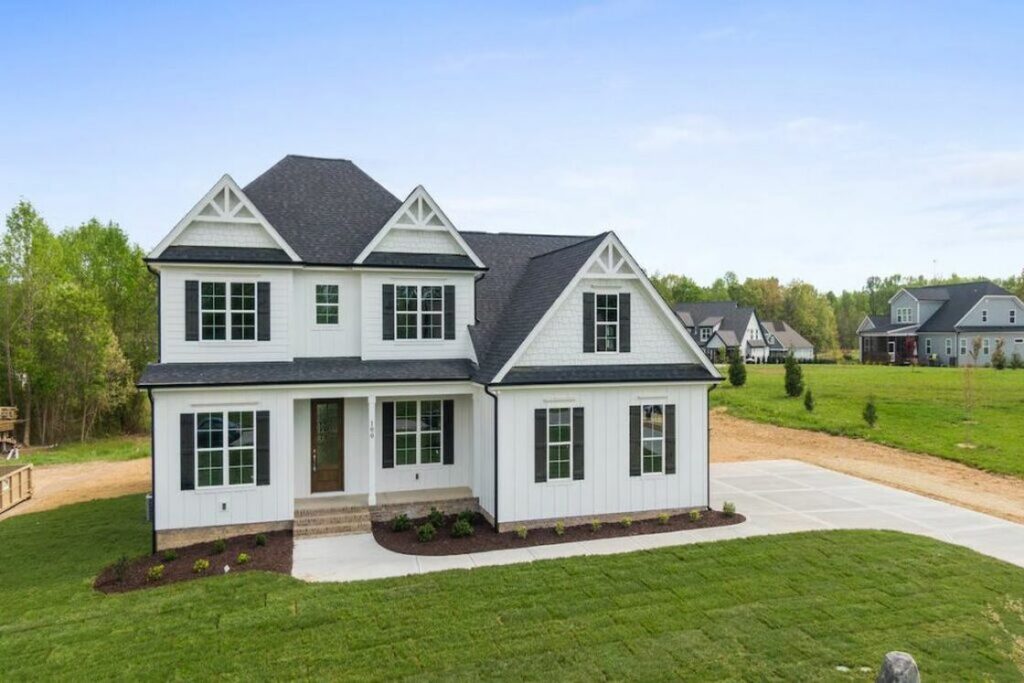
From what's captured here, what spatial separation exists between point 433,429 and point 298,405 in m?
3.43

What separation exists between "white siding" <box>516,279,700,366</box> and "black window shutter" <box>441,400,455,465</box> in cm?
279

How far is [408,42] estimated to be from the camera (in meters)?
16.9

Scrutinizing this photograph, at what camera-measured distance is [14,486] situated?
17.9m

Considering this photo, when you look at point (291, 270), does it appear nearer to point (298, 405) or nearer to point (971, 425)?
point (298, 405)

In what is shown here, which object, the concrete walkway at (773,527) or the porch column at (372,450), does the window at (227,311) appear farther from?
the concrete walkway at (773,527)

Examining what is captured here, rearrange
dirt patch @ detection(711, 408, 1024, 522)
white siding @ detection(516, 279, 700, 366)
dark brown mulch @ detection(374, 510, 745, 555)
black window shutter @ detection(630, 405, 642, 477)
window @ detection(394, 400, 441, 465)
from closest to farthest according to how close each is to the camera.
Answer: dark brown mulch @ detection(374, 510, 745, 555) → white siding @ detection(516, 279, 700, 366) → black window shutter @ detection(630, 405, 642, 477) → window @ detection(394, 400, 441, 465) → dirt patch @ detection(711, 408, 1024, 522)

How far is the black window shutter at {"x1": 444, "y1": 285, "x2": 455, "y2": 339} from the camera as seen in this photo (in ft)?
50.9

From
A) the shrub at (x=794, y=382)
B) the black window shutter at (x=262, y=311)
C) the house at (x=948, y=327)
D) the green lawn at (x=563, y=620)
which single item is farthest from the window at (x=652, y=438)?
the house at (x=948, y=327)

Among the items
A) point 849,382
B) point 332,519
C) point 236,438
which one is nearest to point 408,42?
point 236,438

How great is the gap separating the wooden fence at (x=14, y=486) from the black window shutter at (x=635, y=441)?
17529mm

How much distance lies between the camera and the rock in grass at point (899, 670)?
194 inches

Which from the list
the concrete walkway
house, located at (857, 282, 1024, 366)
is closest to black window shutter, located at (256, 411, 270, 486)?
the concrete walkway

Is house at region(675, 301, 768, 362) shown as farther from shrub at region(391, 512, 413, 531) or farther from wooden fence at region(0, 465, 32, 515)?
wooden fence at region(0, 465, 32, 515)

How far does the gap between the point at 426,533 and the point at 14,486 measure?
14.2 metres
